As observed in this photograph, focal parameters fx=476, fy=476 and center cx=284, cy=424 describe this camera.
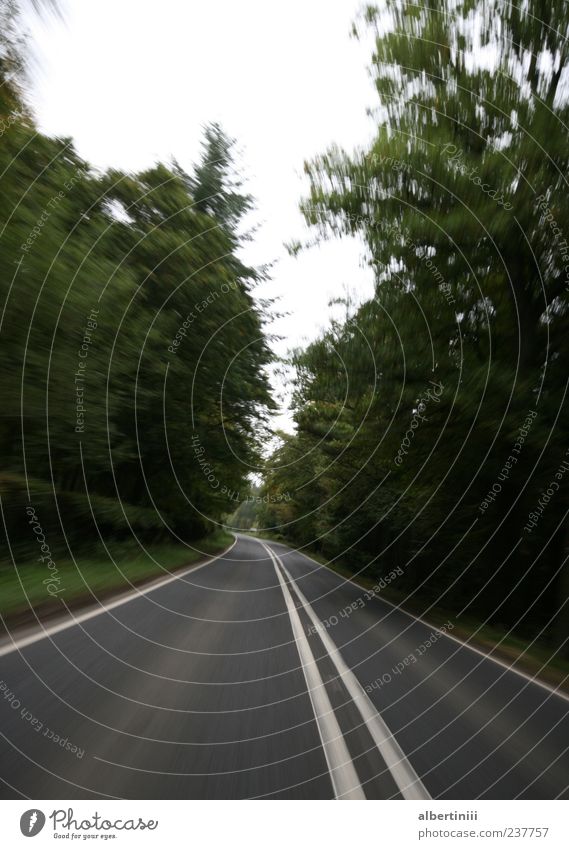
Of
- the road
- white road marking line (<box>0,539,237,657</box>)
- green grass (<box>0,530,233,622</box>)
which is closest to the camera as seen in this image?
the road

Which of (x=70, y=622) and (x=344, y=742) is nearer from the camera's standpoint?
(x=344, y=742)

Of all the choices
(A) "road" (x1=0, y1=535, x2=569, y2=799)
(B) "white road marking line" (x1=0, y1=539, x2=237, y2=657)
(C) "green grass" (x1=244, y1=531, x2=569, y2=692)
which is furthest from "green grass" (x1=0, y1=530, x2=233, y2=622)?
(C) "green grass" (x1=244, y1=531, x2=569, y2=692)

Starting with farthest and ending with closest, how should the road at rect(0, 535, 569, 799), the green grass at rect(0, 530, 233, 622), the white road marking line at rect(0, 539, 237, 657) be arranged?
the green grass at rect(0, 530, 233, 622) → the white road marking line at rect(0, 539, 237, 657) → the road at rect(0, 535, 569, 799)

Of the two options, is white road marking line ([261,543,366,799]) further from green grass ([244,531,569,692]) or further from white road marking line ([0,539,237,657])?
green grass ([244,531,569,692])

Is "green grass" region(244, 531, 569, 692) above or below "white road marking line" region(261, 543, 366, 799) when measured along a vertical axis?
above

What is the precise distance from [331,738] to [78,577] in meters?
7.16

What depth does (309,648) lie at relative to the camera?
6.72 meters

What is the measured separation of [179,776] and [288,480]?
2457 cm

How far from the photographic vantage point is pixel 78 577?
9.36m

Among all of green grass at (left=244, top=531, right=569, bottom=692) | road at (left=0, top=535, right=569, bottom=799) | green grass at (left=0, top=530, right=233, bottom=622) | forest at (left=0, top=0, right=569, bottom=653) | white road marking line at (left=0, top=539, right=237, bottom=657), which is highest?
forest at (left=0, top=0, right=569, bottom=653)

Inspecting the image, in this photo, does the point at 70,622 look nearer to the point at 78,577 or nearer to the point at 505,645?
the point at 78,577

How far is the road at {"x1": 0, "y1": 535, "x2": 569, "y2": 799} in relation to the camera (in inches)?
117

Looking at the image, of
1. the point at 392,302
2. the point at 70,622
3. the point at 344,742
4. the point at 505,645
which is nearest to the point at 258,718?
the point at 344,742

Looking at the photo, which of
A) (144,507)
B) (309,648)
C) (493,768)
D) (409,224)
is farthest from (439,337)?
(144,507)
